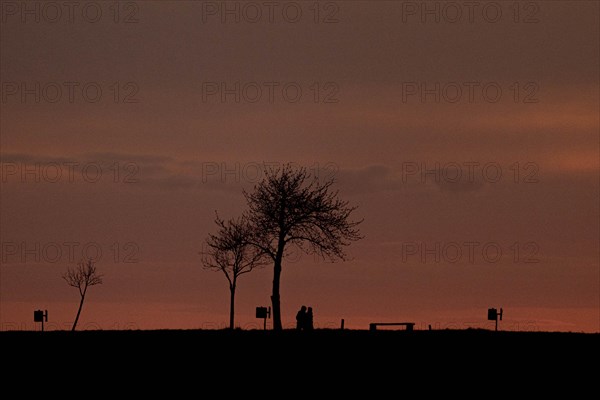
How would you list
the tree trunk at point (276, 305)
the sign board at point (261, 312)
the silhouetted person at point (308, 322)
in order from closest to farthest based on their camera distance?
1. the silhouetted person at point (308, 322)
2. the tree trunk at point (276, 305)
3. the sign board at point (261, 312)

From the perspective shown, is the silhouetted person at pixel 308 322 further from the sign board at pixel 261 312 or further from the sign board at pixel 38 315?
the sign board at pixel 38 315

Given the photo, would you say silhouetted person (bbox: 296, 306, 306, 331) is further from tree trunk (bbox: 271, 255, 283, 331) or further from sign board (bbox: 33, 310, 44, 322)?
sign board (bbox: 33, 310, 44, 322)

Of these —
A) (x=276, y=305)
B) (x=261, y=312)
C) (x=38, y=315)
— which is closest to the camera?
(x=276, y=305)

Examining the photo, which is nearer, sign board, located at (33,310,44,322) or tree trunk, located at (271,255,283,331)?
tree trunk, located at (271,255,283,331)

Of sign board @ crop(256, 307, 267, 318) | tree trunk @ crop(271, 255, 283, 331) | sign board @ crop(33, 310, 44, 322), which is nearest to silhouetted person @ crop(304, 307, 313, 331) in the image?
tree trunk @ crop(271, 255, 283, 331)

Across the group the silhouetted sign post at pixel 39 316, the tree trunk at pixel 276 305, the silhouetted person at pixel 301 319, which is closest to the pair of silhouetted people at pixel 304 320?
the silhouetted person at pixel 301 319

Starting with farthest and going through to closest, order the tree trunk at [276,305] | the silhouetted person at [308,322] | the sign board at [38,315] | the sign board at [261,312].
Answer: the sign board at [38,315], the sign board at [261,312], the tree trunk at [276,305], the silhouetted person at [308,322]

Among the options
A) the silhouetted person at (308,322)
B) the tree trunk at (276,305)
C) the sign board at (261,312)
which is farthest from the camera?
the sign board at (261,312)

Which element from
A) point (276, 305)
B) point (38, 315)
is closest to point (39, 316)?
point (38, 315)

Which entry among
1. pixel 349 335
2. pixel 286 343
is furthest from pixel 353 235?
pixel 286 343

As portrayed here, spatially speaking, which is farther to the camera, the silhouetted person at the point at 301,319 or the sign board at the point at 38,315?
the sign board at the point at 38,315

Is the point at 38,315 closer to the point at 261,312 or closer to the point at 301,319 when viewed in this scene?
the point at 261,312

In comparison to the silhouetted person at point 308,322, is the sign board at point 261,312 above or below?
above

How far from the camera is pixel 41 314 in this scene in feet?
294
